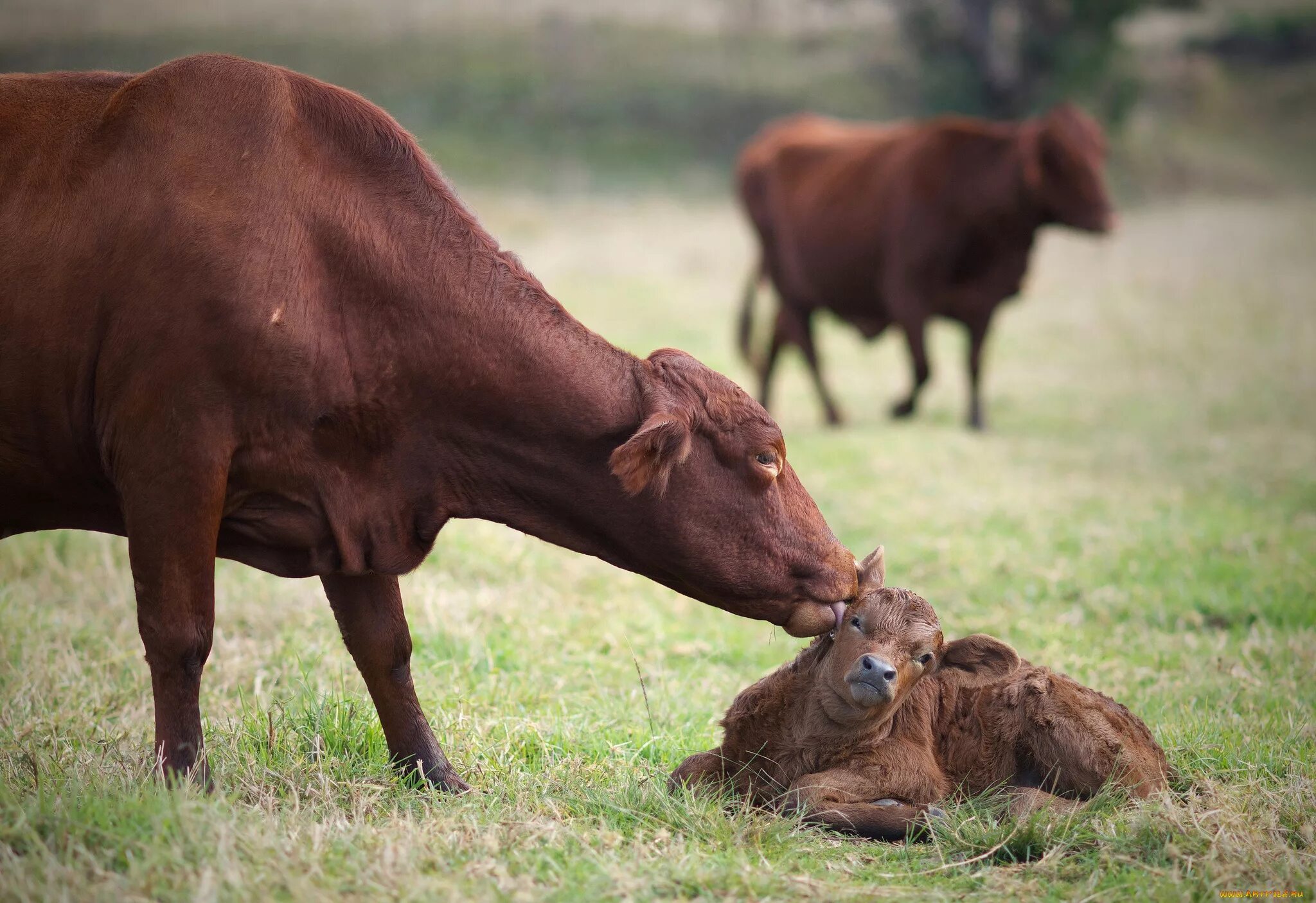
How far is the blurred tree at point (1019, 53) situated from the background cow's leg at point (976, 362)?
22.7 metres

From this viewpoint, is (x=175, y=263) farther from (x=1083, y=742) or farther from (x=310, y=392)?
(x=1083, y=742)

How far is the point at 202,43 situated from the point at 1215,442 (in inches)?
979

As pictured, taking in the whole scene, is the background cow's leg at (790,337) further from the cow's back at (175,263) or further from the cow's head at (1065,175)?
the cow's back at (175,263)

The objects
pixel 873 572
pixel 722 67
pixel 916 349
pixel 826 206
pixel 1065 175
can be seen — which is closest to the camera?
pixel 873 572

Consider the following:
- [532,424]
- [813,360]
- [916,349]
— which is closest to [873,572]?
[532,424]

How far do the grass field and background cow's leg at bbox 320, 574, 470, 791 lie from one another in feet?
0.45

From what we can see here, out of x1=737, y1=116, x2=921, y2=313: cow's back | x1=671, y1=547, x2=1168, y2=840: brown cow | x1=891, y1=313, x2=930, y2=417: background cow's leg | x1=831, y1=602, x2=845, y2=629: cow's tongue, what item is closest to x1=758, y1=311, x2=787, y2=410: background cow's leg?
x1=737, y1=116, x2=921, y2=313: cow's back

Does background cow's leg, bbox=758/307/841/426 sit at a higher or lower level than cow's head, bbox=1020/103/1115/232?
lower

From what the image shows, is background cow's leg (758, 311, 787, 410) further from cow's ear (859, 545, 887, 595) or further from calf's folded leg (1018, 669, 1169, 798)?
calf's folded leg (1018, 669, 1169, 798)

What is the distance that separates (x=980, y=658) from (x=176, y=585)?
7.42 ft

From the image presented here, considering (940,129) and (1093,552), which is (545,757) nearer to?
(1093,552)

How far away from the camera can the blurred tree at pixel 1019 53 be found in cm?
3225

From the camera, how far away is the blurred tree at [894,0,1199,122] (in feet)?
106

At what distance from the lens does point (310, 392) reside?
11.2ft
